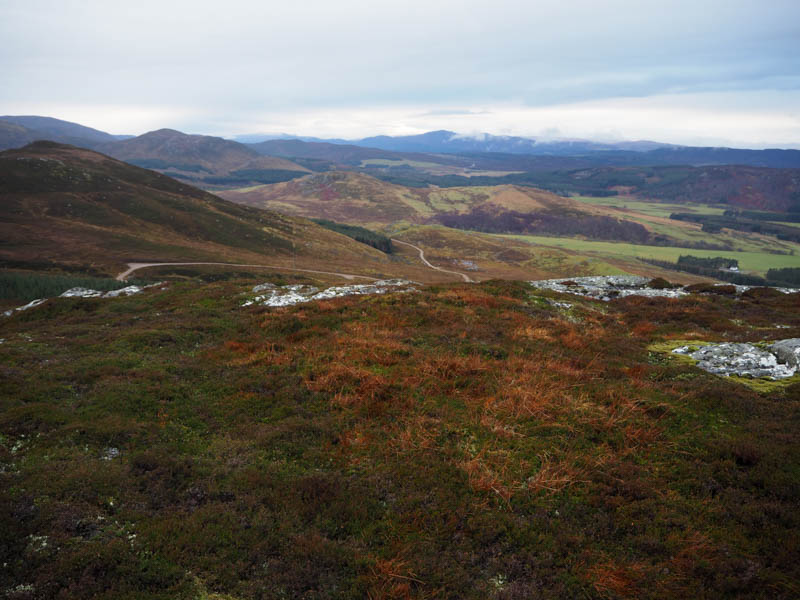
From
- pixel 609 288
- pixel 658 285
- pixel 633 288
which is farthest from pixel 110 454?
pixel 658 285

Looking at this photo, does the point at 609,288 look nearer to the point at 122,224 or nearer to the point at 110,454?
the point at 110,454

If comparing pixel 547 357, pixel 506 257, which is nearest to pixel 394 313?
pixel 547 357

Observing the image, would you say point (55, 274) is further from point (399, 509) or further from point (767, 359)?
point (767, 359)

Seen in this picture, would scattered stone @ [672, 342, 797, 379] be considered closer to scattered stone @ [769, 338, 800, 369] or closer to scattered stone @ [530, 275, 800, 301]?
scattered stone @ [769, 338, 800, 369]

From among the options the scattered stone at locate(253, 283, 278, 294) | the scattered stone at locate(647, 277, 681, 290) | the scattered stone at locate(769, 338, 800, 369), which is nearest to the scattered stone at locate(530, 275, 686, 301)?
the scattered stone at locate(647, 277, 681, 290)

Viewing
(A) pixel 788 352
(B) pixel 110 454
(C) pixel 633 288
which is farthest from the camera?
(C) pixel 633 288

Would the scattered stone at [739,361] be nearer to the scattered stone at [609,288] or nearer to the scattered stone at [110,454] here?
the scattered stone at [609,288]

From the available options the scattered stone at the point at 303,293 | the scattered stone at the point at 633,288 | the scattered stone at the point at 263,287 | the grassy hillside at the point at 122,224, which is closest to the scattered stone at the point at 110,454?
the scattered stone at the point at 303,293
